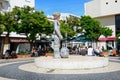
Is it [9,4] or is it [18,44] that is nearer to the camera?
[9,4]

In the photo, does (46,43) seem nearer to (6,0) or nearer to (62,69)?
(6,0)

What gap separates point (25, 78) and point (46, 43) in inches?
1440

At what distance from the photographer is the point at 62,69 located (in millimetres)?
14008

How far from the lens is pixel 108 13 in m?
53.0

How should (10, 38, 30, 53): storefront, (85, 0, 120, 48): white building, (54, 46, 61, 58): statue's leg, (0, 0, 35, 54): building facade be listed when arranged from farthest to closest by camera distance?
(85, 0, 120, 48): white building → (10, 38, 30, 53): storefront → (0, 0, 35, 54): building facade → (54, 46, 61, 58): statue's leg

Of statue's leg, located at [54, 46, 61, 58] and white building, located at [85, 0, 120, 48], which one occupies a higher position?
white building, located at [85, 0, 120, 48]

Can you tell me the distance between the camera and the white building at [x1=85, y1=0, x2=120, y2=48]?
169ft

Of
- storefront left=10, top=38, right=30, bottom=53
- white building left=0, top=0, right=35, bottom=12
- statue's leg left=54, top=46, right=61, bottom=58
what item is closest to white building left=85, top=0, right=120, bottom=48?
white building left=0, top=0, right=35, bottom=12

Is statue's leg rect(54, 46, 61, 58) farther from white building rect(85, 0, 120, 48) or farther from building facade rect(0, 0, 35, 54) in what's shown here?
white building rect(85, 0, 120, 48)

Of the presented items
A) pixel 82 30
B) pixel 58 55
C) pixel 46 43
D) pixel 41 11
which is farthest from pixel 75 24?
pixel 58 55

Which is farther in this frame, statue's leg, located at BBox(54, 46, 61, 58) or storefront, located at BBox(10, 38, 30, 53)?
storefront, located at BBox(10, 38, 30, 53)

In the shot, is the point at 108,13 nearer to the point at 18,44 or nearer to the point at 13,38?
the point at 18,44

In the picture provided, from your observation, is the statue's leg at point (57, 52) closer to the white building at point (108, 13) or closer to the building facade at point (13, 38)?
the building facade at point (13, 38)

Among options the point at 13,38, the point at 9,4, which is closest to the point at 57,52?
the point at 13,38
